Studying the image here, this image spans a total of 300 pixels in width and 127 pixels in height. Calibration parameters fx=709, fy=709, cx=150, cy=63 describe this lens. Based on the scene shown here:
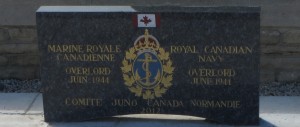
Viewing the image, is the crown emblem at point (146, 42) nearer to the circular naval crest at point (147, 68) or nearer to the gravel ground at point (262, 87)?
the circular naval crest at point (147, 68)

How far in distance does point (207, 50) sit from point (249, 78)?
1.19 ft

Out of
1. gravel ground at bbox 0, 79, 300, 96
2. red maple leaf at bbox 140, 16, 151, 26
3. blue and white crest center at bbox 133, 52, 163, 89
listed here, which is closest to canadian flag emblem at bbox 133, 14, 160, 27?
red maple leaf at bbox 140, 16, 151, 26

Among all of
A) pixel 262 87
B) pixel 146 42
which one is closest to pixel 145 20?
pixel 146 42

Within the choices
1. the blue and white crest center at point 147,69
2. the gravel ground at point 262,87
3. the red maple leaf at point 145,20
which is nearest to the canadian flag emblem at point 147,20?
the red maple leaf at point 145,20

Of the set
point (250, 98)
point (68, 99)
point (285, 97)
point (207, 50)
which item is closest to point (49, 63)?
point (68, 99)

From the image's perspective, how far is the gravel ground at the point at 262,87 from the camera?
621 centimetres

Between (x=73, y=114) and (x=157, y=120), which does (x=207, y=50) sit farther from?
(x=73, y=114)

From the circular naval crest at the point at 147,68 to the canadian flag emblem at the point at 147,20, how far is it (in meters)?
0.06

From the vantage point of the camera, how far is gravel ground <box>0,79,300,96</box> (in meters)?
6.21

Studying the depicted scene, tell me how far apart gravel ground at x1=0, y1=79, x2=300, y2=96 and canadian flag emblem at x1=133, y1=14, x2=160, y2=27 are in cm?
158

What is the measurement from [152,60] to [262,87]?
1622 millimetres

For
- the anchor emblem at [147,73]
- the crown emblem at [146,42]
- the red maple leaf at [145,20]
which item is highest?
the red maple leaf at [145,20]

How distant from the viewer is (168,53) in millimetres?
5070

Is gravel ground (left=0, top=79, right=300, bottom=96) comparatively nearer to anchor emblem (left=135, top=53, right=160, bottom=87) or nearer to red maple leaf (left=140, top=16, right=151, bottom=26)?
anchor emblem (left=135, top=53, right=160, bottom=87)
